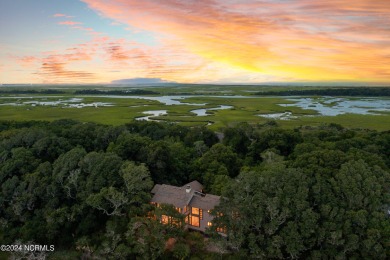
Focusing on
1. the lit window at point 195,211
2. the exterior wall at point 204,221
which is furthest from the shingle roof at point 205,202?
the exterior wall at point 204,221

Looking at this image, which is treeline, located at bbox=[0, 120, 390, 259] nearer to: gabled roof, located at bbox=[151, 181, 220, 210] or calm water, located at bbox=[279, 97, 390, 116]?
gabled roof, located at bbox=[151, 181, 220, 210]

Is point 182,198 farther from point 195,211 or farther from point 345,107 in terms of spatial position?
Answer: point 345,107

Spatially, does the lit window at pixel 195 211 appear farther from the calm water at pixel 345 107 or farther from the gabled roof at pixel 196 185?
the calm water at pixel 345 107

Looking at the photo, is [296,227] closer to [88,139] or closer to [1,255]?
[1,255]

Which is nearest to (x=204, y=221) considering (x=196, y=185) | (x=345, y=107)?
(x=196, y=185)

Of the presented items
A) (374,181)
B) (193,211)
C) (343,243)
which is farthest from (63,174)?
(374,181)
